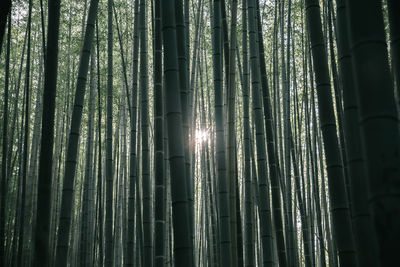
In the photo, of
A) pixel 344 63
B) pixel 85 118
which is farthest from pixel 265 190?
pixel 85 118

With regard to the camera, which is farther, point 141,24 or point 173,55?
point 141,24

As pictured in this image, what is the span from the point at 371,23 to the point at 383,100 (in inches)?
7.1

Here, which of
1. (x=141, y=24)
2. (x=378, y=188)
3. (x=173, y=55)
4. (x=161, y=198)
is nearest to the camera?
(x=378, y=188)

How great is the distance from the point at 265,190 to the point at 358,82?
2.04 metres

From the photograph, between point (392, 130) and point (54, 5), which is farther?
point (54, 5)

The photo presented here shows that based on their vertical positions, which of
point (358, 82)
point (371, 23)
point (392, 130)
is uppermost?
point (371, 23)

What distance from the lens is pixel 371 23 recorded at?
3.30ft

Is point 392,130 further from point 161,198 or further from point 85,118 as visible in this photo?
point 85,118

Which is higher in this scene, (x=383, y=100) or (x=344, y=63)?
(x=344, y=63)

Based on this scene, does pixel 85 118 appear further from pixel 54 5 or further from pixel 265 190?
pixel 54 5

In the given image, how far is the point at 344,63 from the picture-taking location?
1686 mm

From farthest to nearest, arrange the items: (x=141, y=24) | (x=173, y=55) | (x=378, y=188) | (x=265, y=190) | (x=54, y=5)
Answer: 1. (x=141, y=24)
2. (x=265, y=190)
3. (x=54, y=5)
4. (x=173, y=55)
5. (x=378, y=188)

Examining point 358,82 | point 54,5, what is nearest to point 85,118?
point 54,5

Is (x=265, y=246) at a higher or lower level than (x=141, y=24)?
lower
